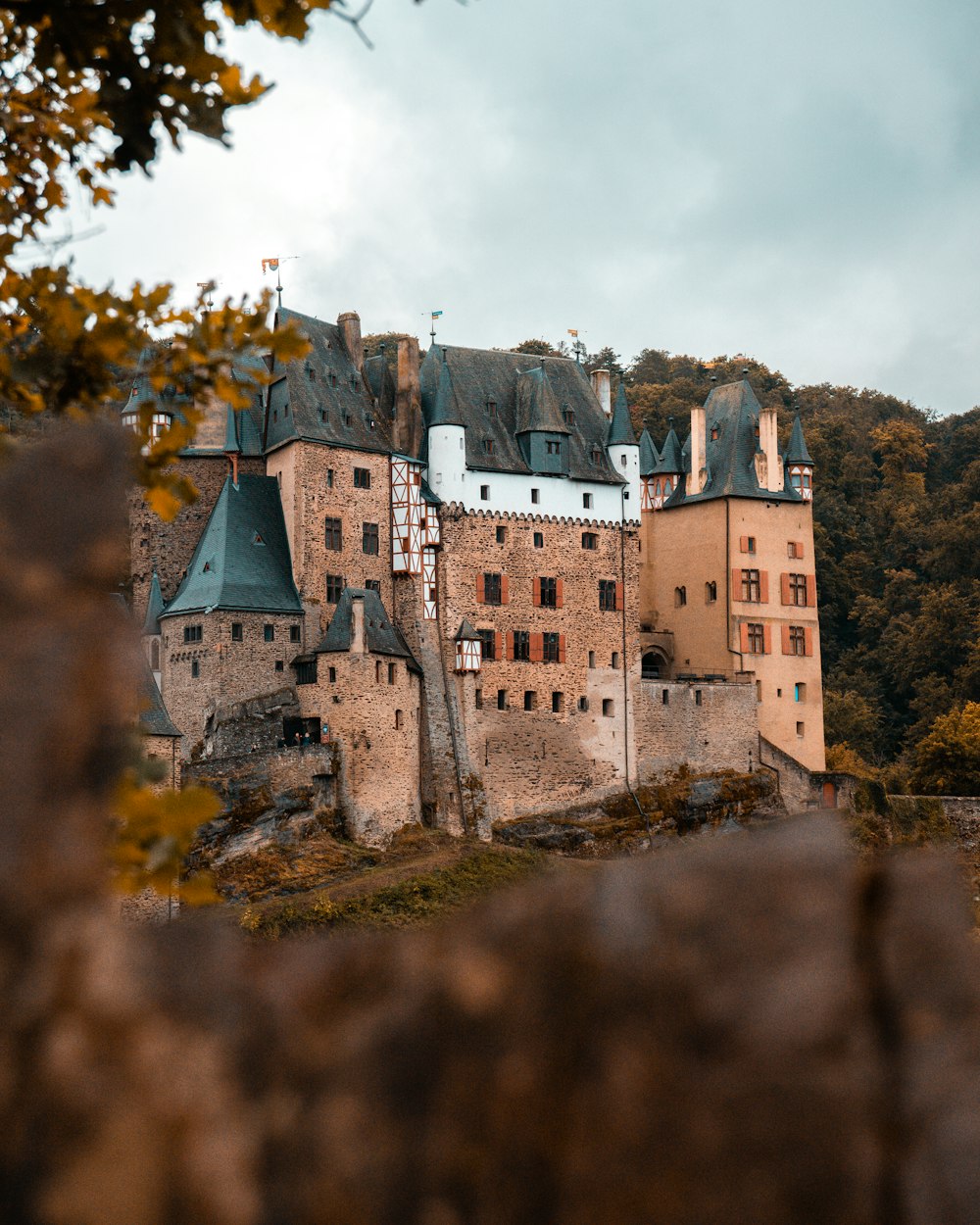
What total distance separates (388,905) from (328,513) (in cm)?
1258

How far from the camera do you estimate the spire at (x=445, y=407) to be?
4819 cm

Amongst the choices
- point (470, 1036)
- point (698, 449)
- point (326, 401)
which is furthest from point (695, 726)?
point (470, 1036)

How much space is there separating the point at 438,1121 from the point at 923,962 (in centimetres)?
77

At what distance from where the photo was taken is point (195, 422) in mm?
5059

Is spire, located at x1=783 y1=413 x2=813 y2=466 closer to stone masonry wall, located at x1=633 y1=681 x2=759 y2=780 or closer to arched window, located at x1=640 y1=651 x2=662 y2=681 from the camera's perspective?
arched window, located at x1=640 y1=651 x2=662 y2=681

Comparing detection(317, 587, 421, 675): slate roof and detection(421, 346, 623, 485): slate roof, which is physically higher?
detection(421, 346, 623, 485): slate roof

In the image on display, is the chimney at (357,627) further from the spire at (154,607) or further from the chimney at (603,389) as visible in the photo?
the chimney at (603,389)

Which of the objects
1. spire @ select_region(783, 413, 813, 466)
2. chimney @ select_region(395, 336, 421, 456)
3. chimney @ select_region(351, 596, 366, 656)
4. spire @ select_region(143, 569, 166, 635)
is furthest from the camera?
spire @ select_region(783, 413, 813, 466)

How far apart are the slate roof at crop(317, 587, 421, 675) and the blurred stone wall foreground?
39.8 m

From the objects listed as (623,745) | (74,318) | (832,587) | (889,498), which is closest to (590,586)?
(623,745)

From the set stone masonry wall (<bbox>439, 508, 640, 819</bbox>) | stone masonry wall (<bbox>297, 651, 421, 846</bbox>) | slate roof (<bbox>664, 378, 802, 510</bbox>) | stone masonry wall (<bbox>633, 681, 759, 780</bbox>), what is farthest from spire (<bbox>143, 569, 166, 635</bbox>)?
slate roof (<bbox>664, 378, 802, 510</bbox>)

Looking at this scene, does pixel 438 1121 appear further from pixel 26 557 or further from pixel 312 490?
pixel 312 490

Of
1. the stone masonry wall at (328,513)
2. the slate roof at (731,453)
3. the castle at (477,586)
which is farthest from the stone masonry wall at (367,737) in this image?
the slate roof at (731,453)

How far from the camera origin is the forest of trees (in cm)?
6381
